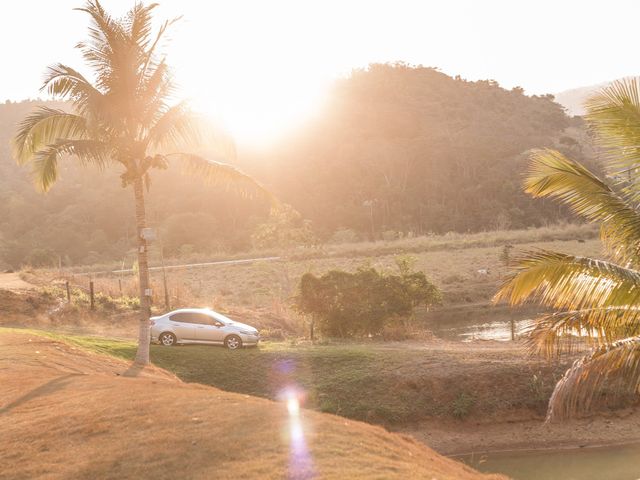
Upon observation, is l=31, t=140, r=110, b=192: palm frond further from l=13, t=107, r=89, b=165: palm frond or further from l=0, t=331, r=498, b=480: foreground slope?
l=0, t=331, r=498, b=480: foreground slope

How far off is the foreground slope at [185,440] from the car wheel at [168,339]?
41.1 feet

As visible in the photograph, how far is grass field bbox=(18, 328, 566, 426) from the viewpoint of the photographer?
22031 millimetres

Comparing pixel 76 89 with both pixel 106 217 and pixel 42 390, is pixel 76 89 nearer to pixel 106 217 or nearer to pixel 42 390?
pixel 42 390

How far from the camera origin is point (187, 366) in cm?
2402

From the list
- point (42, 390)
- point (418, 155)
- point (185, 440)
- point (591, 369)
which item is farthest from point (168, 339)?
point (418, 155)

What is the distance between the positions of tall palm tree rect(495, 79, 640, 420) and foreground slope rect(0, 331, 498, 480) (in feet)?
7.51

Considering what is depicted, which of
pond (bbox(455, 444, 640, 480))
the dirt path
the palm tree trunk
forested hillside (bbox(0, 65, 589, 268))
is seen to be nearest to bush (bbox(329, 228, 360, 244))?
forested hillside (bbox(0, 65, 589, 268))

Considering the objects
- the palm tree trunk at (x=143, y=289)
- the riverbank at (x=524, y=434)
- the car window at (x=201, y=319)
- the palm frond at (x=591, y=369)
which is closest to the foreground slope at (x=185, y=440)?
the palm frond at (x=591, y=369)

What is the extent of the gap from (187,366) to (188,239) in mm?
65069

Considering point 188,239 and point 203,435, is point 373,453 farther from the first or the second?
point 188,239

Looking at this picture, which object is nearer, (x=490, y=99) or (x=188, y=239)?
(x=188, y=239)

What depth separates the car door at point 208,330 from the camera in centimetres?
2655

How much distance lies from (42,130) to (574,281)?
47.2 ft

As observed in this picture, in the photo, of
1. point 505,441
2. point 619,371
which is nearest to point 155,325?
point 505,441
